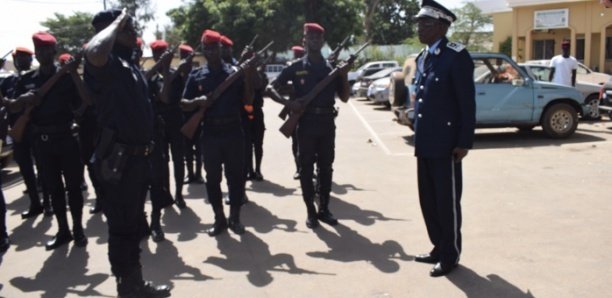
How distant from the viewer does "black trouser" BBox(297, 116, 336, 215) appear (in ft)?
19.9

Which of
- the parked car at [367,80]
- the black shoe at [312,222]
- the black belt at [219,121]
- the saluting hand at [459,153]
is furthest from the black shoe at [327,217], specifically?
the parked car at [367,80]

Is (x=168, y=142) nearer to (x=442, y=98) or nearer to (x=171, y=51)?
(x=171, y=51)

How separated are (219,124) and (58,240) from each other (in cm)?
188

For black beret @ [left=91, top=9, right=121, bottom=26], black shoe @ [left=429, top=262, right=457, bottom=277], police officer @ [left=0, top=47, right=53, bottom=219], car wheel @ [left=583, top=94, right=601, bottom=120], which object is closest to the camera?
black beret @ [left=91, top=9, right=121, bottom=26]

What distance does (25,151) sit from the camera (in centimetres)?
727

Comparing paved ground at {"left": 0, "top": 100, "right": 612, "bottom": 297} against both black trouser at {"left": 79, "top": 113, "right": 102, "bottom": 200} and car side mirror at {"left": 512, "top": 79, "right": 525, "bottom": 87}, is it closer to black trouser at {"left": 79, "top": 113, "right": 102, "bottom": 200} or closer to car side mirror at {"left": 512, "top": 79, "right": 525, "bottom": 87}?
black trouser at {"left": 79, "top": 113, "right": 102, "bottom": 200}

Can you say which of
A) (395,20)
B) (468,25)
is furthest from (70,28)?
(468,25)

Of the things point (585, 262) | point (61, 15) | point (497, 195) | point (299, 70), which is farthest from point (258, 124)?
point (61, 15)

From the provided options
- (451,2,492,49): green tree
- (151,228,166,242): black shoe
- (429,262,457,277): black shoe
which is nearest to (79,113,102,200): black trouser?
(151,228,166,242): black shoe

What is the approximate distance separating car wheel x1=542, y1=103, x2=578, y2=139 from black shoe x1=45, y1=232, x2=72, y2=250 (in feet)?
30.4

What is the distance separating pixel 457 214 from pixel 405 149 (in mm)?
6629

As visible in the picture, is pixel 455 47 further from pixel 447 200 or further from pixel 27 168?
pixel 27 168

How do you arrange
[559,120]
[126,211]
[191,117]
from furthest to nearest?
1. [559,120]
2. [191,117]
3. [126,211]

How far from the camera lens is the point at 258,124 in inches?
340
